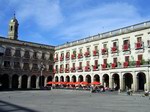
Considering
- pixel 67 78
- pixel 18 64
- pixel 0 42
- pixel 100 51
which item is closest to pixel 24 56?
pixel 18 64

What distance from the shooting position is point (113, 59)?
172 feet

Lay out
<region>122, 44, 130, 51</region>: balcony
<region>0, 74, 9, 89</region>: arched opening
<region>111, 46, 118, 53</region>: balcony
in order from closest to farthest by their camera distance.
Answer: <region>122, 44, 130, 51</region>: balcony
<region>111, 46, 118, 53</region>: balcony
<region>0, 74, 9, 89</region>: arched opening

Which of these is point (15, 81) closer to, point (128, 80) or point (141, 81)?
point (128, 80)

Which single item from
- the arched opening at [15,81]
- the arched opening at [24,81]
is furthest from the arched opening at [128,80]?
the arched opening at [15,81]

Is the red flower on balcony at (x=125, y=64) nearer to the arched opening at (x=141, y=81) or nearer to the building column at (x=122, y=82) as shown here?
the building column at (x=122, y=82)

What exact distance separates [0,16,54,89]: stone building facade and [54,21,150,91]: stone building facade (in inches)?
187

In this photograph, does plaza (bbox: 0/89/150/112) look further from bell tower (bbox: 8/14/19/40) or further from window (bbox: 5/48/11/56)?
bell tower (bbox: 8/14/19/40)

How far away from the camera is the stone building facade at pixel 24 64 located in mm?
61281

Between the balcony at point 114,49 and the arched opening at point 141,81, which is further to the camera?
the balcony at point 114,49

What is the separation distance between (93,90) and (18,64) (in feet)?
81.7

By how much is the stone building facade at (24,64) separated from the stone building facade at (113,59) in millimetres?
4746

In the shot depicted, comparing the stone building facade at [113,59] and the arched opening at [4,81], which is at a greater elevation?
the stone building facade at [113,59]

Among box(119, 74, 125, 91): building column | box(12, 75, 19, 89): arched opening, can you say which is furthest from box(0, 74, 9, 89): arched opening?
box(119, 74, 125, 91): building column

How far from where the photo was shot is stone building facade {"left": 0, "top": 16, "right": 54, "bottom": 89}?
6128cm
